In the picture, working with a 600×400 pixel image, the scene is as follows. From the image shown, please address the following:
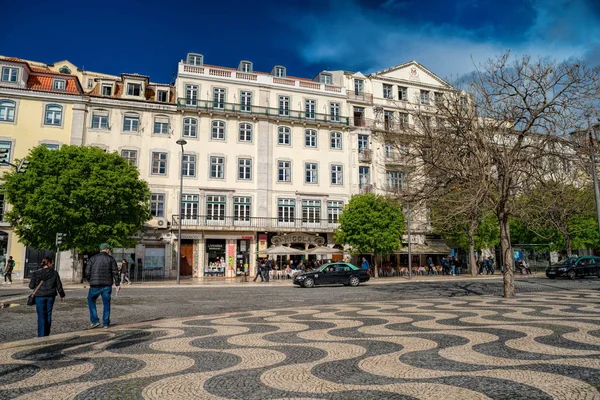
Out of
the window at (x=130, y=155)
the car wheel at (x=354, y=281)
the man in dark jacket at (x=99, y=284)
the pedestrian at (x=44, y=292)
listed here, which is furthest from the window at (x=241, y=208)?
the pedestrian at (x=44, y=292)

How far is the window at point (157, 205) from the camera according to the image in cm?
3509

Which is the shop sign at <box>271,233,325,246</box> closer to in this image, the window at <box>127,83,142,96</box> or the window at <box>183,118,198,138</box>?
the window at <box>183,118,198,138</box>

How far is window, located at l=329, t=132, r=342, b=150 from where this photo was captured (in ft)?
136

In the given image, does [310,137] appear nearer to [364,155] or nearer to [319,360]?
[364,155]

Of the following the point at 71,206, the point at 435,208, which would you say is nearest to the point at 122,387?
the point at 435,208

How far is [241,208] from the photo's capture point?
123 ft

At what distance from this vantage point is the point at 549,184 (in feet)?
50.4

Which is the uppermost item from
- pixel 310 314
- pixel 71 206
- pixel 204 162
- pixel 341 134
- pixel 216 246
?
pixel 341 134

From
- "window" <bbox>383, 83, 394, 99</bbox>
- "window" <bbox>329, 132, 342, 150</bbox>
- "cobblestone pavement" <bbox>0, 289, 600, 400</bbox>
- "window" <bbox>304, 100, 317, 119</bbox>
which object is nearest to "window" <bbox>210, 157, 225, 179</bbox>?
"window" <bbox>304, 100, 317, 119</bbox>

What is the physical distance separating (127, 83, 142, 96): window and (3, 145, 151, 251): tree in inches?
403

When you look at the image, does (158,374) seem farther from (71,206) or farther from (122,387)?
(71,206)

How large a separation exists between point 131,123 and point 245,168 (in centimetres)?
1016

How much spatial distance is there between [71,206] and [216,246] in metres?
12.9

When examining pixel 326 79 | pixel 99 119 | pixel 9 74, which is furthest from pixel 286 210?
pixel 9 74
